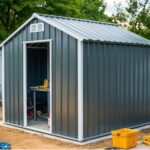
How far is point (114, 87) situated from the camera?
443 inches

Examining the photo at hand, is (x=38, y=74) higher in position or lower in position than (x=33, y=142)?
higher

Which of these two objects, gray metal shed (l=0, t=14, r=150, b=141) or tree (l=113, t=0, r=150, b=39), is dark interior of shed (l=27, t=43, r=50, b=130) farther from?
tree (l=113, t=0, r=150, b=39)

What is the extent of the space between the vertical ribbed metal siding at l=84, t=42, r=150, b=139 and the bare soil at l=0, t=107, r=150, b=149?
42 cm

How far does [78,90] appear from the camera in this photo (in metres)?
10.2

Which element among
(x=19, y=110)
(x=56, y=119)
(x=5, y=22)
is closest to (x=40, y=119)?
(x=19, y=110)

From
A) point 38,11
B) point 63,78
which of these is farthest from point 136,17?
point 63,78

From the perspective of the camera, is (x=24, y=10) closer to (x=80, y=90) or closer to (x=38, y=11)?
(x=38, y=11)

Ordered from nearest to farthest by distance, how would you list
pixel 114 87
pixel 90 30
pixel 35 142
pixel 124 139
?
1. pixel 124 139
2. pixel 35 142
3. pixel 114 87
4. pixel 90 30

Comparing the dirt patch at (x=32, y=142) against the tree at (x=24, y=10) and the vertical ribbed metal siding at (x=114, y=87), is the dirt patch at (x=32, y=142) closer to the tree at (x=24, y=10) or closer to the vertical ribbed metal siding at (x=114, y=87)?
the vertical ribbed metal siding at (x=114, y=87)

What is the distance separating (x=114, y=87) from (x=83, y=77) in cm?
136

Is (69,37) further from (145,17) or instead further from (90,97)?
(145,17)

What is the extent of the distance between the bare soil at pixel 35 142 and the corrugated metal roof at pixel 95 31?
8.49 feet

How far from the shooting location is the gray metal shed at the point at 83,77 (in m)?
10.3

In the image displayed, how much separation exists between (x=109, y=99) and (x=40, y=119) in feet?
9.99
